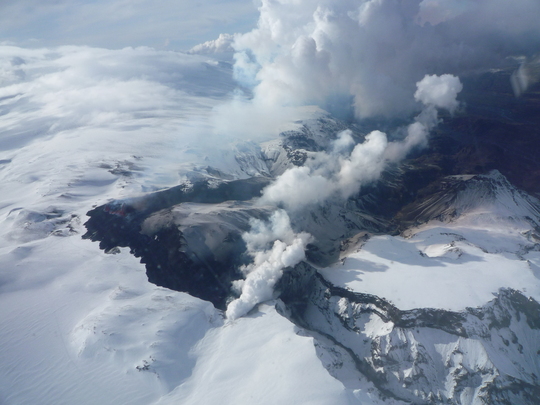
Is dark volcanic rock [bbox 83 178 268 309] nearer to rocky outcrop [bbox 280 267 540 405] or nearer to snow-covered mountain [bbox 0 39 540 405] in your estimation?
snow-covered mountain [bbox 0 39 540 405]

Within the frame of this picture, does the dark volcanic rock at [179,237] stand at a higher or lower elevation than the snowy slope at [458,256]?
higher

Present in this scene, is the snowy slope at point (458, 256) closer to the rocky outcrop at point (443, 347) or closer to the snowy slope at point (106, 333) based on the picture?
the rocky outcrop at point (443, 347)

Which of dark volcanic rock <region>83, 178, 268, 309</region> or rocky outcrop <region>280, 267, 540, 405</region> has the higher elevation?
dark volcanic rock <region>83, 178, 268, 309</region>

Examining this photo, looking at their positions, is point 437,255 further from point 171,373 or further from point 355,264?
point 171,373

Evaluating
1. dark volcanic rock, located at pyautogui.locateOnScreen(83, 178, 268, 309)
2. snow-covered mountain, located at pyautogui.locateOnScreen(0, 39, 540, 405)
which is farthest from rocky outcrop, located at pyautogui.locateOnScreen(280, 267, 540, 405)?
dark volcanic rock, located at pyautogui.locateOnScreen(83, 178, 268, 309)

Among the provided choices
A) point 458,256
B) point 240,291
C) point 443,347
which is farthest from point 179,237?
point 458,256

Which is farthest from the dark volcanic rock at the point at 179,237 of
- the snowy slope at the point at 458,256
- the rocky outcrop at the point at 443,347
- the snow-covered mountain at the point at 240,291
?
the snowy slope at the point at 458,256

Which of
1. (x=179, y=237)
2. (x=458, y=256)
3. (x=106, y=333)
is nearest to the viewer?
(x=106, y=333)

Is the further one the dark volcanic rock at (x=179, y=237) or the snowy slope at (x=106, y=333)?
the dark volcanic rock at (x=179, y=237)

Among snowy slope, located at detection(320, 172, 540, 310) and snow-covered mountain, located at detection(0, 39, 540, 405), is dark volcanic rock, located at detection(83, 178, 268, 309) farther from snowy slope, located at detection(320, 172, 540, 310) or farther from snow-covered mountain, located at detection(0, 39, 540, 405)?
snowy slope, located at detection(320, 172, 540, 310)

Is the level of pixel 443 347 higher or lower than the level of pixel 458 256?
lower

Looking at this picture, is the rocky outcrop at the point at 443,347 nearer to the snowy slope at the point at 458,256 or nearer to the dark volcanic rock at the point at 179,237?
the snowy slope at the point at 458,256

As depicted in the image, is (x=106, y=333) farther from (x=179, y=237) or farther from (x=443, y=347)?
(x=443, y=347)

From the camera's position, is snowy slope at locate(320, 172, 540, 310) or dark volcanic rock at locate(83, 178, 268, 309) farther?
dark volcanic rock at locate(83, 178, 268, 309)
